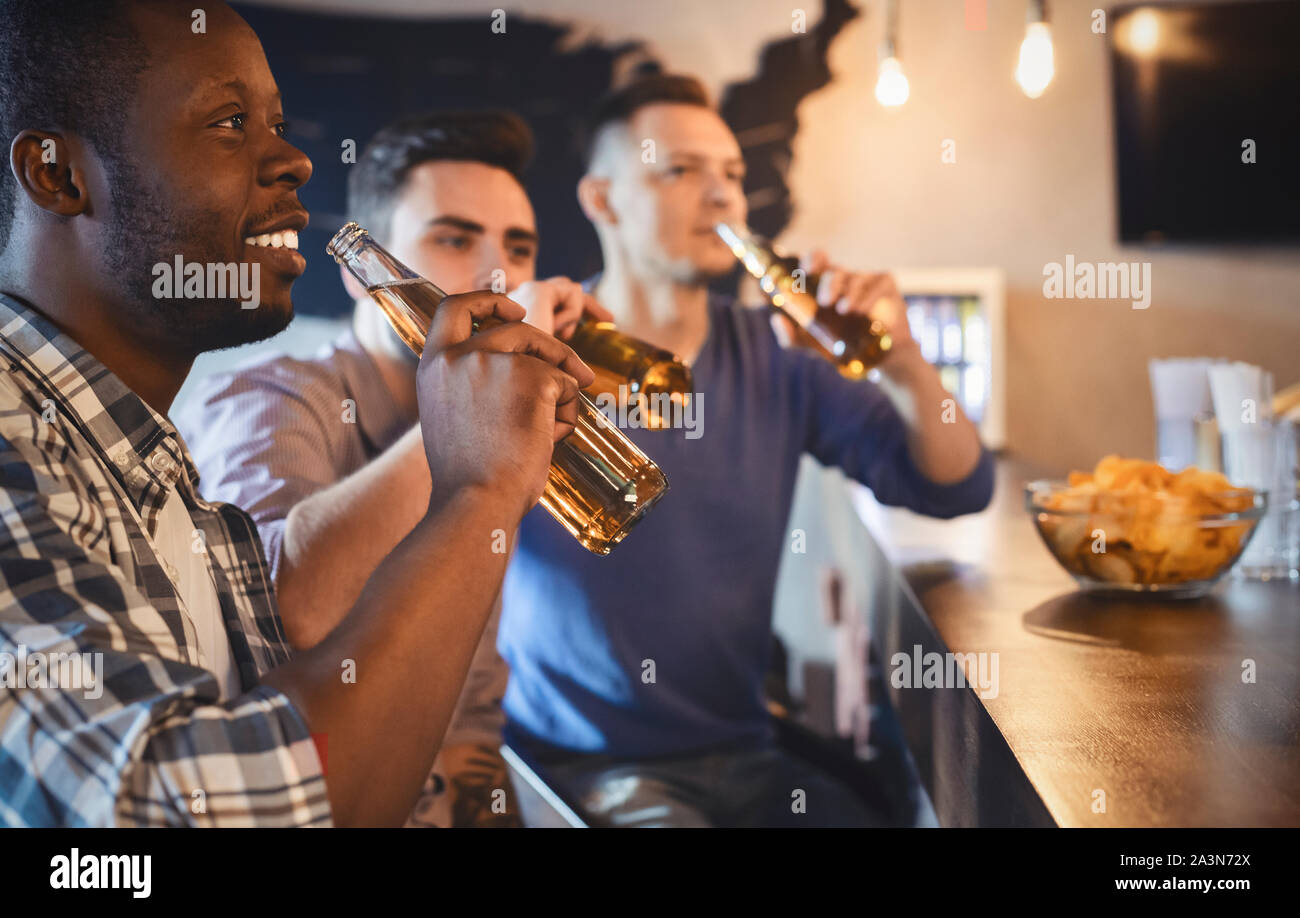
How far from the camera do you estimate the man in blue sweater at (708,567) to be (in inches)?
51.8

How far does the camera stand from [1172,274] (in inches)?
98.9

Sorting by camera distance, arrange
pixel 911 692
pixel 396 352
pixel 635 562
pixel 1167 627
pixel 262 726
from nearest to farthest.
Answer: pixel 262 726 < pixel 1167 627 < pixel 911 692 < pixel 396 352 < pixel 635 562

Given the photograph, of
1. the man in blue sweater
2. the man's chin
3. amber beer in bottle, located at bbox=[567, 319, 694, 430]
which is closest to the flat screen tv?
the man in blue sweater

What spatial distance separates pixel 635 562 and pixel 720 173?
2.26 ft

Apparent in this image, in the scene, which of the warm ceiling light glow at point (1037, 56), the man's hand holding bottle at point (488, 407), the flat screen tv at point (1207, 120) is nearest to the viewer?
the man's hand holding bottle at point (488, 407)

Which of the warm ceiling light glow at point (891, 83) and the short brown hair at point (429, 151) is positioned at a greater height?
the warm ceiling light glow at point (891, 83)

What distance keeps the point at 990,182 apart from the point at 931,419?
1.38m

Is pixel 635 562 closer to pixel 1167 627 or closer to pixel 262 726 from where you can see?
pixel 1167 627

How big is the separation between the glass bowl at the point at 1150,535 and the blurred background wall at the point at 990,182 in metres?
1.60

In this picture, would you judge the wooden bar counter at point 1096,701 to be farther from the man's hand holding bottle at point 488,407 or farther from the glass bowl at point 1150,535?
the man's hand holding bottle at point 488,407

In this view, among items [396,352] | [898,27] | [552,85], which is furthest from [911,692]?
[898,27]

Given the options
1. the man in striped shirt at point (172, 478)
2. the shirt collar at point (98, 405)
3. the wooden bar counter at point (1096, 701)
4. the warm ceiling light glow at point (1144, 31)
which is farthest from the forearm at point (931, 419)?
the warm ceiling light glow at point (1144, 31)

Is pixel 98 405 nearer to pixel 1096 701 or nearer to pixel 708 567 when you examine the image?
pixel 1096 701

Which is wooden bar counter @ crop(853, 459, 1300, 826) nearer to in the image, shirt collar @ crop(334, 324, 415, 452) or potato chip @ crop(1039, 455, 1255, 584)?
potato chip @ crop(1039, 455, 1255, 584)
